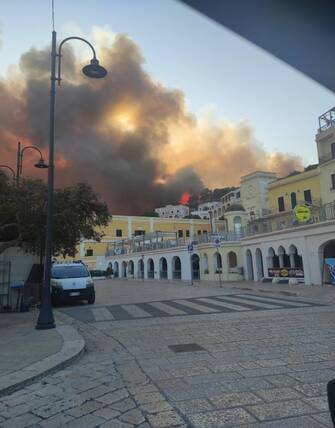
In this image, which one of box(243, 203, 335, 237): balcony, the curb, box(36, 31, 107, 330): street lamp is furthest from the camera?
box(243, 203, 335, 237): balcony

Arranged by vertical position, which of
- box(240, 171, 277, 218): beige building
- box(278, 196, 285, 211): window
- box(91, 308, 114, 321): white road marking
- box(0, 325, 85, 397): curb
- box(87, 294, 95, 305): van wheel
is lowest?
box(0, 325, 85, 397): curb

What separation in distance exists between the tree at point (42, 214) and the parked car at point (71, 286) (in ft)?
5.63

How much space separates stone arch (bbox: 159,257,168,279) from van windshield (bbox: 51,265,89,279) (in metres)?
27.6

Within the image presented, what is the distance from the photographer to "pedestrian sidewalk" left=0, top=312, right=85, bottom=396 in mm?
5695

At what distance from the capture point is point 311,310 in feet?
42.4

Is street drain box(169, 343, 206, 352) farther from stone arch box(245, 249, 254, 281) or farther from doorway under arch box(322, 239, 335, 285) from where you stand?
stone arch box(245, 249, 254, 281)

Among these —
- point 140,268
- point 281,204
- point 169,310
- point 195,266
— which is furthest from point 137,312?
point 140,268

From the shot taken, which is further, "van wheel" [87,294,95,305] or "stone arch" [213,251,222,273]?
"stone arch" [213,251,222,273]

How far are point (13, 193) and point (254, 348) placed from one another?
36.4ft

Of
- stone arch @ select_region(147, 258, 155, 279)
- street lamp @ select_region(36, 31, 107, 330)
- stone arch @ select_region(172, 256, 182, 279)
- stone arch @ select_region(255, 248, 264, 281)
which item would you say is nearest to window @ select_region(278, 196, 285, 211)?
stone arch @ select_region(255, 248, 264, 281)

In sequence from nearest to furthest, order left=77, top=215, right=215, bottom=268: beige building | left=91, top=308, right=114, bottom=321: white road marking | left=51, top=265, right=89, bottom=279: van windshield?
left=91, top=308, right=114, bottom=321: white road marking → left=51, top=265, right=89, bottom=279: van windshield → left=77, top=215, right=215, bottom=268: beige building

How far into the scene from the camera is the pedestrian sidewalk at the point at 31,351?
570 centimetres

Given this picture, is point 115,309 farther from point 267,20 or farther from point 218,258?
point 218,258

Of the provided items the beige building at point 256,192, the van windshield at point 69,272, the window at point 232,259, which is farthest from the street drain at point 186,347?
the beige building at point 256,192
